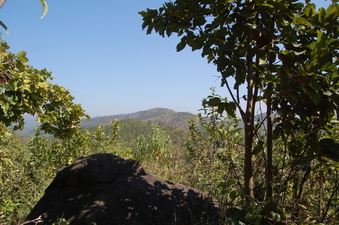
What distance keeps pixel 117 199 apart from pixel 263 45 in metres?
2.10

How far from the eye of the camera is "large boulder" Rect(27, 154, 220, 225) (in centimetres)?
254

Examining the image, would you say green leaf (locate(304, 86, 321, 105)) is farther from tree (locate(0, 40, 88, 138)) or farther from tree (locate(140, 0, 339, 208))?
tree (locate(0, 40, 88, 138))

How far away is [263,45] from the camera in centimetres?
194

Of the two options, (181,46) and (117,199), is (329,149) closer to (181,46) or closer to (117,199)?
(181,46)

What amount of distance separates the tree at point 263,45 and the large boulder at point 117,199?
104 cm

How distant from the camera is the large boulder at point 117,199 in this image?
2.54m

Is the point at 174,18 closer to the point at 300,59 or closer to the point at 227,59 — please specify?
the point at 227,59

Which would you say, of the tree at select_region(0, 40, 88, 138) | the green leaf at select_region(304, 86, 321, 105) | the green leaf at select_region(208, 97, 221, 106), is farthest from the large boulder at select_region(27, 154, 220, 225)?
the green leaf at select_region(304, 86, 321, 105)

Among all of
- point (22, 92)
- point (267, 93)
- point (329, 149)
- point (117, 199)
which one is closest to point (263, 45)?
point (267, 93)

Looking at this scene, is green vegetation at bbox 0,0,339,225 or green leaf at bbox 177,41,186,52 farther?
green leaf at bbox 177,41,186,52

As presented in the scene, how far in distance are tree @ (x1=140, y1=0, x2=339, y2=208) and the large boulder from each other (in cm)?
104

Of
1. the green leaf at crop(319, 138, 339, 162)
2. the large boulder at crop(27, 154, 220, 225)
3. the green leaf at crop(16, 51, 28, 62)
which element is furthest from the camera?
the green leaf at crop(16, 51, 28, 62)

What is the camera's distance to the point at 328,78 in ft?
4.17

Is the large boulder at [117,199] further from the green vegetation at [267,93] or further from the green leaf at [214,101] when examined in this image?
the green leaf at [214,101]
